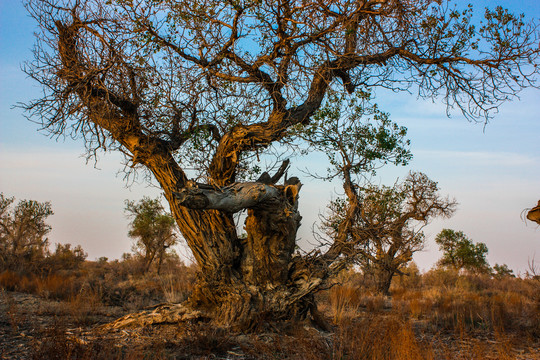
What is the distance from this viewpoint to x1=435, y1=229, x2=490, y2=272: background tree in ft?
99.6

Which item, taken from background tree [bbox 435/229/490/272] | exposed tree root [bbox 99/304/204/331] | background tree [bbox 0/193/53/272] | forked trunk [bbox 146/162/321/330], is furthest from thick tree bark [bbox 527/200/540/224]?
background tree [bbox 435/229/490/272]

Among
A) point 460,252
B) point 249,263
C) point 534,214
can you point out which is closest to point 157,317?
point 249,263

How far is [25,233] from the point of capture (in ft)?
67.7

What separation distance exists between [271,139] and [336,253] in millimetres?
2852

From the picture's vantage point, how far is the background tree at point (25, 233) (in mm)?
Result: 18766

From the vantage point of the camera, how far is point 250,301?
290 inches

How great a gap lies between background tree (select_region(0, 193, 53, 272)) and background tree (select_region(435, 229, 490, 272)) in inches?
1105

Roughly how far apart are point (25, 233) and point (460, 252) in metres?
29.8

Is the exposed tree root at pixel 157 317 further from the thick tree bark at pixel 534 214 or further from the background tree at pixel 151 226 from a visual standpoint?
the background tree at pixel 151 226

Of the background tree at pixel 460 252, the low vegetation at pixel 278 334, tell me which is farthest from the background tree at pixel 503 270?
the low vegetation at pixel 278 334

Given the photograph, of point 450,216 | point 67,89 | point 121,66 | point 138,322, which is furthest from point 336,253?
point 450,216

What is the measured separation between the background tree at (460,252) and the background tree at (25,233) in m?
Result: 28.1

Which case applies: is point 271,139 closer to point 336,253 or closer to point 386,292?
point 336,253

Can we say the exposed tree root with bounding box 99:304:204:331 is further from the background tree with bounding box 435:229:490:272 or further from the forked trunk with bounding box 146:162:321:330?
the background tree with bounding box 435:229:490:272
